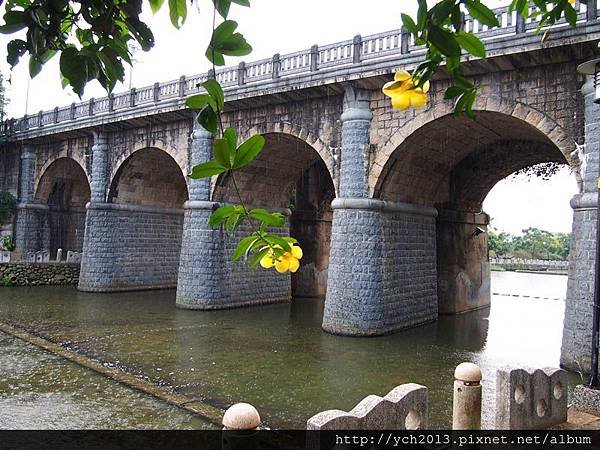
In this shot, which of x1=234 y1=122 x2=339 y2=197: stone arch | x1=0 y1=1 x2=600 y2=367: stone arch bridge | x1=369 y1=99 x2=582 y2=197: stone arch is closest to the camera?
x1=369 y1=99 x2=582 y2=197: stone arch

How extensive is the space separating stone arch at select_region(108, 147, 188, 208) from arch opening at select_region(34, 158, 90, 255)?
4.55 m

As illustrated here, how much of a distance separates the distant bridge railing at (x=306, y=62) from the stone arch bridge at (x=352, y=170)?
47mm

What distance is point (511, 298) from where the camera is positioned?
21.8m

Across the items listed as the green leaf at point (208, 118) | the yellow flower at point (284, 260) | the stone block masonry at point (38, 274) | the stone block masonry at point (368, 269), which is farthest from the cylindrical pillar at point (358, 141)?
the stone block masonry at point (38, 274)

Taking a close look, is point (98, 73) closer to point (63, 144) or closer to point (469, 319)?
point (469, 319)

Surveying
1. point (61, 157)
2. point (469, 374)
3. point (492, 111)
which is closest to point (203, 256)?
point (492, 111)

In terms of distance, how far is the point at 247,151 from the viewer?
142cm

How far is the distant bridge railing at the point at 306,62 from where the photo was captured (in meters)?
10.1

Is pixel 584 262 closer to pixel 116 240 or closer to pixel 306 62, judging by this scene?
pixel 306 62

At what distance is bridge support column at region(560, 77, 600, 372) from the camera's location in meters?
8.99

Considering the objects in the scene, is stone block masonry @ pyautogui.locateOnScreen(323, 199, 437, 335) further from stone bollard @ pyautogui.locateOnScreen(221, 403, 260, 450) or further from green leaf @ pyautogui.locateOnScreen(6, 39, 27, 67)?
green leaf @ pyautogui.locateOnScreen(6, 39, 27, 67)

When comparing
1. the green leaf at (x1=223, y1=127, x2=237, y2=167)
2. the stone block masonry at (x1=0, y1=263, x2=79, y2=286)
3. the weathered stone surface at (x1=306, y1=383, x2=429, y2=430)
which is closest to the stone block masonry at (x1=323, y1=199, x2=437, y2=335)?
the weathered stone surface at (x1=306, y1=383, x2=429, y2=430)

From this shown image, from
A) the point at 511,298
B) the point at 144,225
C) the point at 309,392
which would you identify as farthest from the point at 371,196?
the point at 511,298

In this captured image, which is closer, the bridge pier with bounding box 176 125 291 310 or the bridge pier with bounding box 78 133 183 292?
the bridge pier with bounding box 176 125 291 310
